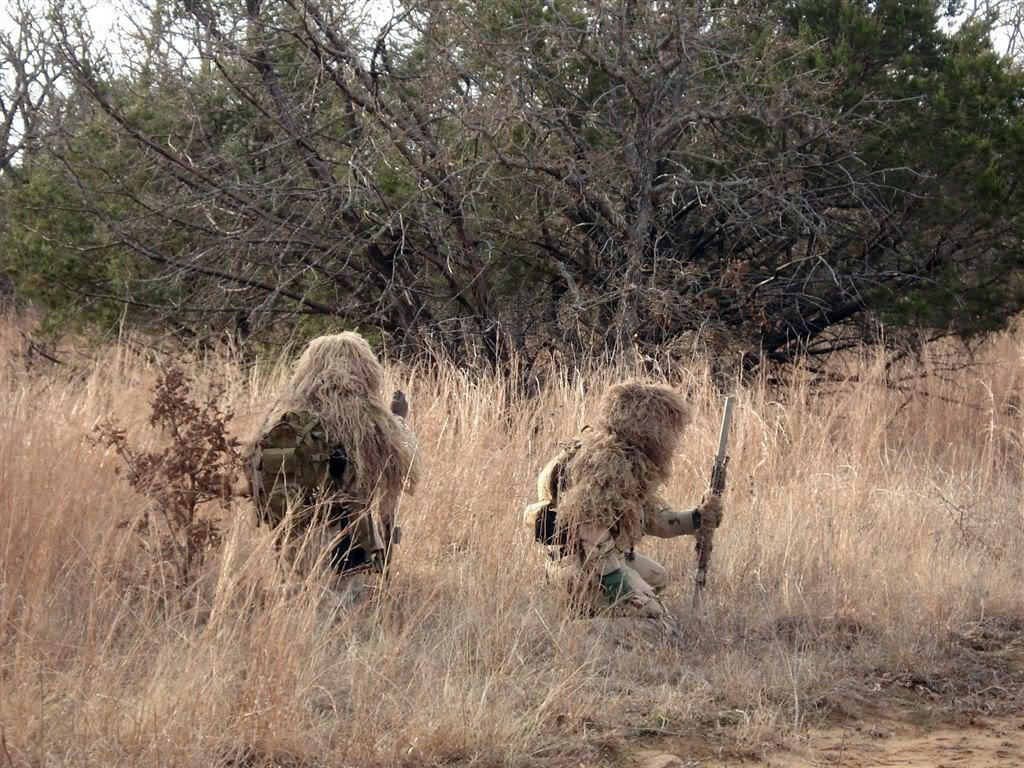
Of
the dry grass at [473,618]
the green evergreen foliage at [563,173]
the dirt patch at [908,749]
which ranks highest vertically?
the green evergreen foliage at [563,173]

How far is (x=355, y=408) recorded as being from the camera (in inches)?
209

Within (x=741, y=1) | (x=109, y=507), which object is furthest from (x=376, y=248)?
(x=109, y=507)

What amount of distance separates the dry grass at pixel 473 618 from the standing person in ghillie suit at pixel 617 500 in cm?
20

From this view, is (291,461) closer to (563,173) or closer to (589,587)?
(589,587)

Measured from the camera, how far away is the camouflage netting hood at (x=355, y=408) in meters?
5.27

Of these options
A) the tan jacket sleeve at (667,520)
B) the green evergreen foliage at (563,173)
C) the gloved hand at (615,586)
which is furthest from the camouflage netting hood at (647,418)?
the green evergreen foliage at (563,173)

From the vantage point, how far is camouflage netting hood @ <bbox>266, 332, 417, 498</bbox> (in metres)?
5.27

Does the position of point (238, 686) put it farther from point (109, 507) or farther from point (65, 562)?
point (109, 507)

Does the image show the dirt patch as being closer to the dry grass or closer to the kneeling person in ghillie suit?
the dry grass

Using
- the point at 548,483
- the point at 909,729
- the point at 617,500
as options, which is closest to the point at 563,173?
the point at 548,483

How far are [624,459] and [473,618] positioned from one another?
3.00ft

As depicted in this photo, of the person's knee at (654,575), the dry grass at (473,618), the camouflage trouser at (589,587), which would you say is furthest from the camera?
the person's knee at (654,575)

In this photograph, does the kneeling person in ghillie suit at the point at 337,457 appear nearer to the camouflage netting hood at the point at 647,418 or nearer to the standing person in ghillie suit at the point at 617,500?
the standing person in ghillie suit at the point at 617,500

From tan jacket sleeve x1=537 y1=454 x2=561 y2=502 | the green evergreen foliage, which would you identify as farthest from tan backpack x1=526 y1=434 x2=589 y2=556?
the green evergreen foliage
